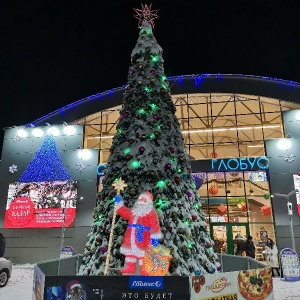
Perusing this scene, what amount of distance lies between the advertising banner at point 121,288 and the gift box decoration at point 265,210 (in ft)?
54.1

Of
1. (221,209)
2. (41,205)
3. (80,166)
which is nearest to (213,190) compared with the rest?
(221,209)

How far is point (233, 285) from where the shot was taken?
16.3ft

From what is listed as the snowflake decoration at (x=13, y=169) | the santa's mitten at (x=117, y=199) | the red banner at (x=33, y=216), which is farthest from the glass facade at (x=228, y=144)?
the santa's mitten at (x=117, y=199)

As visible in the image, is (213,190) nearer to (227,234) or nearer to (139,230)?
(227,234)

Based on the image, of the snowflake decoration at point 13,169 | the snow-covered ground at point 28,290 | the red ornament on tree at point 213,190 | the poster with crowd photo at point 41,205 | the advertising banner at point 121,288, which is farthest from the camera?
the snowflake decoration at point 13,169

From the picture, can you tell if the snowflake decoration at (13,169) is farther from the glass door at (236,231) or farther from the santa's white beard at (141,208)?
the santa's white beard at (141,208)

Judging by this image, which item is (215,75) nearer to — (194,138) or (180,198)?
(194,138)

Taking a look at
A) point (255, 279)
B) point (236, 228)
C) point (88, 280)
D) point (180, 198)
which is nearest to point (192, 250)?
point (180, 198)

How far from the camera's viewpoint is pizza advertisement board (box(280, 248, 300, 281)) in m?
12.2

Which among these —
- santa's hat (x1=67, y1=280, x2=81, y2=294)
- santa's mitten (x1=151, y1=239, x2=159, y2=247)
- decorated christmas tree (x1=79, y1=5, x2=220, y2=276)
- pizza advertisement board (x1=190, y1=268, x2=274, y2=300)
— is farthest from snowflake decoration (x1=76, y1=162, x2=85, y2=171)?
santa's hat (x1=67, y1=280, x2=81, y2=294)

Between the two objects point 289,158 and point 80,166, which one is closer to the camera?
point 289,158

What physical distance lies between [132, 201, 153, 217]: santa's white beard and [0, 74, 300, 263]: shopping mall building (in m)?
12.4

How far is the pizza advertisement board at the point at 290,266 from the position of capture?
12.2 m

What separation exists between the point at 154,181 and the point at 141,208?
2.59 feet
